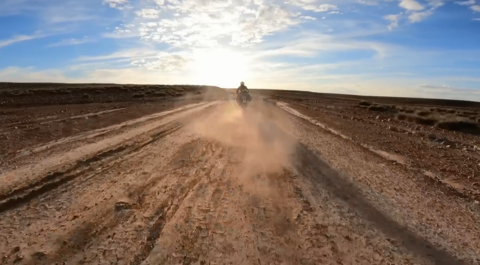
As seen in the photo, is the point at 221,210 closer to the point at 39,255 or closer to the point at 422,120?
the point at 39,255

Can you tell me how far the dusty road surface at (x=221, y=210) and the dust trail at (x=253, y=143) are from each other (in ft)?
0.32

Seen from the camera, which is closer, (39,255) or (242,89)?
(39,255)

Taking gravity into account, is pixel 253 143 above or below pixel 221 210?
above

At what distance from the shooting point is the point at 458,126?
21703 mm

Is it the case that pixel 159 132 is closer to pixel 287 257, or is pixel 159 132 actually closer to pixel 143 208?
pixel 143 208

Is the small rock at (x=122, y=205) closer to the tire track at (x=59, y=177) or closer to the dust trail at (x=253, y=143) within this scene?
the tire track at (x=59, y=177)

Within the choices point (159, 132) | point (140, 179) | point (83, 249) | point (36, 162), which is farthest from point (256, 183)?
point (159, 132)

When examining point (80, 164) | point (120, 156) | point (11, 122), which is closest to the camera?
point (80, 164)

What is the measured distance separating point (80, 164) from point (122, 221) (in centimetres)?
380

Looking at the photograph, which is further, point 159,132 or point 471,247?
point 159,132

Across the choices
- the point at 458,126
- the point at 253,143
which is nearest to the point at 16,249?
the point at 253,143

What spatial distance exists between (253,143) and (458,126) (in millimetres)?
15633

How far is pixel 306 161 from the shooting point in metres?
10.1

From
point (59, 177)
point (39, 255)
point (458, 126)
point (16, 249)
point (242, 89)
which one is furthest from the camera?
point (242, 89)
